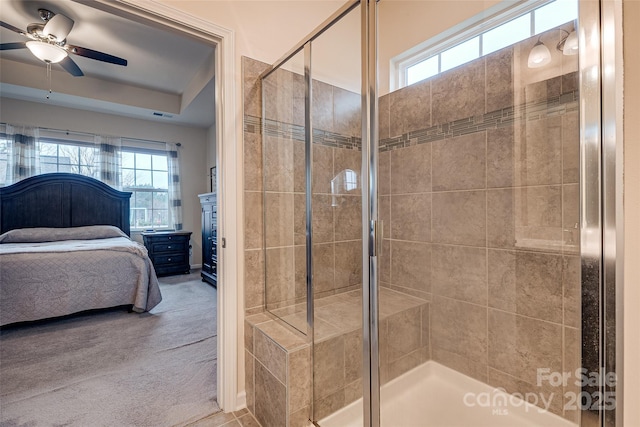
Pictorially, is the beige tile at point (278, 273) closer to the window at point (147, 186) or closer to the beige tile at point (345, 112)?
the beige tile at point (345, 112)

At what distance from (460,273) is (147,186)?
5330mm

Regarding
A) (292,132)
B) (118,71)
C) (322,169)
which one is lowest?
(322,169)

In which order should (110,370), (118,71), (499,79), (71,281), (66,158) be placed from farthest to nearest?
(66,158), (118,71), (71,281), (110,370), (499,79)

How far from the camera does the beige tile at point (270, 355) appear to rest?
135cm

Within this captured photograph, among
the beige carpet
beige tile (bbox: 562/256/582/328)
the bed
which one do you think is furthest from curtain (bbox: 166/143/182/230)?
beige tile (bbox: 562/256/582/328)

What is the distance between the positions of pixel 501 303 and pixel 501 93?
1.12 m

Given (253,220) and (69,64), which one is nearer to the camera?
(253,220)

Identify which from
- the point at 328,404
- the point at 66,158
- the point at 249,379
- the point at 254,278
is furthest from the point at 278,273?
the point at 66,158

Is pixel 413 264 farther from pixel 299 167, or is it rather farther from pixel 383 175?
pixel 299 167

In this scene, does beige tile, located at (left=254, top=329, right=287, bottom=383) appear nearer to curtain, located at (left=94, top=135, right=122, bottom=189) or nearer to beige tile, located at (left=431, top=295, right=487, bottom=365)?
beige tile, located at (left=431, top=295, right=487, bottom=365)

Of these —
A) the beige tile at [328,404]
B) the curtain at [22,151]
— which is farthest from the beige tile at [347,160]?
the curtain at [22,151]

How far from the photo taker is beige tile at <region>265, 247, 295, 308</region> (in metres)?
1.73

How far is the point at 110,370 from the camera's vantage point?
203cm

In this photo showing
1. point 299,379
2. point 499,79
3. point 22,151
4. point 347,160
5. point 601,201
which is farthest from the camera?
point 22,151
